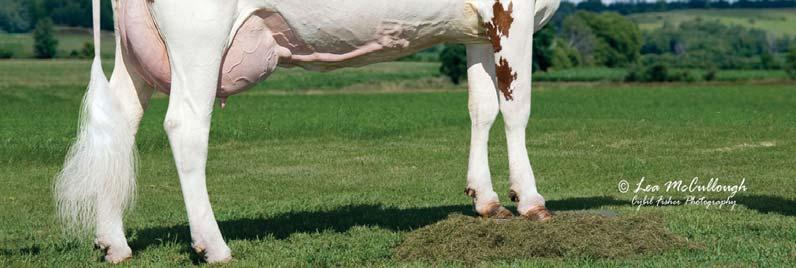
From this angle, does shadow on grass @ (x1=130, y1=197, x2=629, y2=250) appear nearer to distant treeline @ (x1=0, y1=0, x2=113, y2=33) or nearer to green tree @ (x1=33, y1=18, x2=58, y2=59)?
green tree @ (x1=33, y1=18, x2=58, y2=59)

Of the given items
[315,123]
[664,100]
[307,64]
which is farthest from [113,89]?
[664,100]

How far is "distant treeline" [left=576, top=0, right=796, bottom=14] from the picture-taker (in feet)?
468

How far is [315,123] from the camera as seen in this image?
2525 cm

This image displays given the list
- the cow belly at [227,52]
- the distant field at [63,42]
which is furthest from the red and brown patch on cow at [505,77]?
the distant field at [63,42]

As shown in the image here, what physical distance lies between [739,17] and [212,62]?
131 m

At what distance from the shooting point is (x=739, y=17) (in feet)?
428

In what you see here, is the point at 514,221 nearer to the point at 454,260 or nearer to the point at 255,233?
the point at 454,260

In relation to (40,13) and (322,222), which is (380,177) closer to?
(322,222)

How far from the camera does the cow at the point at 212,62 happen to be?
6957 mm

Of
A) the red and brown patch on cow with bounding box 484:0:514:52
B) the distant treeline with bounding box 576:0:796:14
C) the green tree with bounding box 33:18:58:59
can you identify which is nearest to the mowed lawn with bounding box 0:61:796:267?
the red and brown patch on cow with bounding box 484:0:514:52

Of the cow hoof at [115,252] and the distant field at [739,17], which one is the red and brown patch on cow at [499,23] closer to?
the cow hoof at [115,252]

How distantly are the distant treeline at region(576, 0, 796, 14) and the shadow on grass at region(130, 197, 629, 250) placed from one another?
137359 millimetres

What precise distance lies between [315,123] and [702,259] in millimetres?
18592

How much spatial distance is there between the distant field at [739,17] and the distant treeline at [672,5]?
3.97 m
